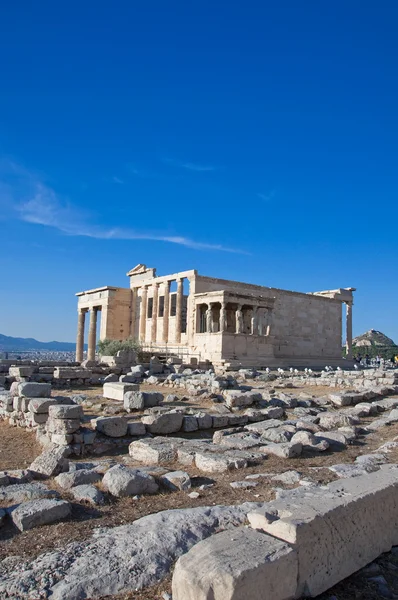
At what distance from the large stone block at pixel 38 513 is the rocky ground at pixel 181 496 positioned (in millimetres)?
63

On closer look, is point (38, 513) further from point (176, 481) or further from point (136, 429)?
point (136, 429)

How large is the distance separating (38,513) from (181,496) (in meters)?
1.66

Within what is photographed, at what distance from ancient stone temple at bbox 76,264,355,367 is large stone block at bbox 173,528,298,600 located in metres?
27.8

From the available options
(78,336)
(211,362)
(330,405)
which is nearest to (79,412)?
(330,405)

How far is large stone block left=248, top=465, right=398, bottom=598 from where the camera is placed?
359cm

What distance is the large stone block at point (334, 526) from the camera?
359 centimetres

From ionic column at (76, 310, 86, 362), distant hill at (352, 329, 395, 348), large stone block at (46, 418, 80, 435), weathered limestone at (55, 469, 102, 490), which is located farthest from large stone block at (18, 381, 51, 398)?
distant hill at (352, 329, 395, 348)

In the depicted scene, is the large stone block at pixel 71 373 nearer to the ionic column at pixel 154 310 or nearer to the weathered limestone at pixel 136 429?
the weathered limestone at pixel 136 429

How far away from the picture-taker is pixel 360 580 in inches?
153

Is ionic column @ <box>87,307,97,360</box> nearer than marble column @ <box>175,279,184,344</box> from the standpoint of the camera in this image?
No

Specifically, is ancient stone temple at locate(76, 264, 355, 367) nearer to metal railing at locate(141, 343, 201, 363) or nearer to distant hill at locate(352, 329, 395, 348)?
metal railing at locate(141, 343, 201, 363)

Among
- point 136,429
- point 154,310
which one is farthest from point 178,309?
point 136,429

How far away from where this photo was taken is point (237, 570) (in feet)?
9.99

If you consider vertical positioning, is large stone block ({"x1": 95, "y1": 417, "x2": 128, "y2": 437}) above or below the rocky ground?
above
